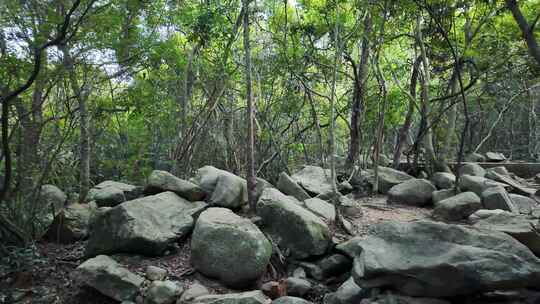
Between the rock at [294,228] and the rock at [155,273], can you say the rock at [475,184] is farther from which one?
the rock at [155,273]

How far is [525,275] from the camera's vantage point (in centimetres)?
362

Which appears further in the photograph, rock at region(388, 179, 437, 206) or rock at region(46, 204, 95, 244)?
rock at region(388, 179, 437, 206)

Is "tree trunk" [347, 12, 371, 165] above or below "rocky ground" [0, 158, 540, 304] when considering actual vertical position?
above

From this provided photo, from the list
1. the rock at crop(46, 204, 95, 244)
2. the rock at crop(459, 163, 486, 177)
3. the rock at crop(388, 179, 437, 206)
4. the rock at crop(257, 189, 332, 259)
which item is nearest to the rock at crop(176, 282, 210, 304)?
the rock at crop(257, 189, 332, 259)

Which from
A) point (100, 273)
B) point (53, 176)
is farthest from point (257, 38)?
point (100, 273)

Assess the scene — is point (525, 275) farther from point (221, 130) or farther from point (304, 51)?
point (221, 130)

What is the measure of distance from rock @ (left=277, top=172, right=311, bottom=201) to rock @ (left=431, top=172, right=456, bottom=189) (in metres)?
2.95

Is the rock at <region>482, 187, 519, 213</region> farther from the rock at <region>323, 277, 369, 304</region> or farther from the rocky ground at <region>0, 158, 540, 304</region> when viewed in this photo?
the rock at <region>323, 277, 369, 304</region>

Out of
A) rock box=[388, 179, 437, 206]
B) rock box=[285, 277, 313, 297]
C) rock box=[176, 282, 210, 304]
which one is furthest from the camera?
rock box=[388, 179, 437, 206]

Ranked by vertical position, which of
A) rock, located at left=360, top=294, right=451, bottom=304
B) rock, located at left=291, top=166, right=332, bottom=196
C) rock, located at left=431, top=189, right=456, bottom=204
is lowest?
rock, located at left=360, top=294, right=451, bottom=304

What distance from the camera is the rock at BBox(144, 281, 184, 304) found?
14.8 feet

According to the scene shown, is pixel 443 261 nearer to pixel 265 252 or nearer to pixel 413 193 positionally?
pixel 265 252

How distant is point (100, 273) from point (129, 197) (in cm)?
254

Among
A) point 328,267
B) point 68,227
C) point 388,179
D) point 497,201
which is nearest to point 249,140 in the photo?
point 328,267
